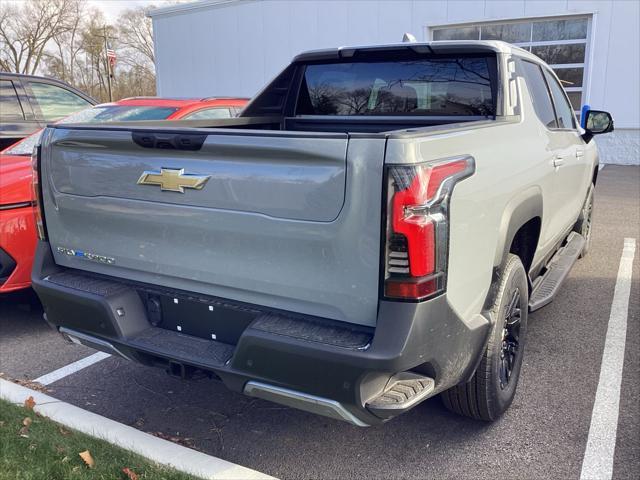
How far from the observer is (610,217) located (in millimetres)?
8422

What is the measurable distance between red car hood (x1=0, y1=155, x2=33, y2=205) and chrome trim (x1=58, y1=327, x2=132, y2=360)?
4.73ft

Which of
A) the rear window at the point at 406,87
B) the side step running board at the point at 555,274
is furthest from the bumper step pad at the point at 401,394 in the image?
the rear window at the point at 406,87

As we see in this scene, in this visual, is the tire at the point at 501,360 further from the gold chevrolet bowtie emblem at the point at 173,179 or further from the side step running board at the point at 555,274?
the gold chevrolet bowtie emblem at the point at 173,179

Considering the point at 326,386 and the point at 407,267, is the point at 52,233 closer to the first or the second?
the point at 326,386

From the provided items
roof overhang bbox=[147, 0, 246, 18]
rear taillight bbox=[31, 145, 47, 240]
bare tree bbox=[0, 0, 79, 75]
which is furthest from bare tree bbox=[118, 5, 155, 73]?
rear taillight bbox=[31, 145, 47, 240]

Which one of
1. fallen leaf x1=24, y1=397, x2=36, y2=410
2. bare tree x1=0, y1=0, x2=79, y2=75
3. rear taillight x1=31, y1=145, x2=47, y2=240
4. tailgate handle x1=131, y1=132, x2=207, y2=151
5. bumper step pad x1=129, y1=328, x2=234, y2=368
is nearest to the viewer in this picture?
tailgate handle x1=131, y1=132, x2=207, y2=151

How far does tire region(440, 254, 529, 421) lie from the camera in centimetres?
282

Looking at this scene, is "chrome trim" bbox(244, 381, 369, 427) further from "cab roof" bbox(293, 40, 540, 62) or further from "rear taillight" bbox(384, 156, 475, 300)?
"cab roof" bbox(293, 40, 540, 62)

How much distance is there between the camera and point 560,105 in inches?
182

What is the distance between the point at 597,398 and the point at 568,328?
3.61ft

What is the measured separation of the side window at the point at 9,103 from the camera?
6531mm

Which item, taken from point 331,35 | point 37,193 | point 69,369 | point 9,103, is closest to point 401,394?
point 37,193

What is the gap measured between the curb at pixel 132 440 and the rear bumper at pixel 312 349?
48 cm

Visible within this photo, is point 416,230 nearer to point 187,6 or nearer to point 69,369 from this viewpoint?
point 69,369
